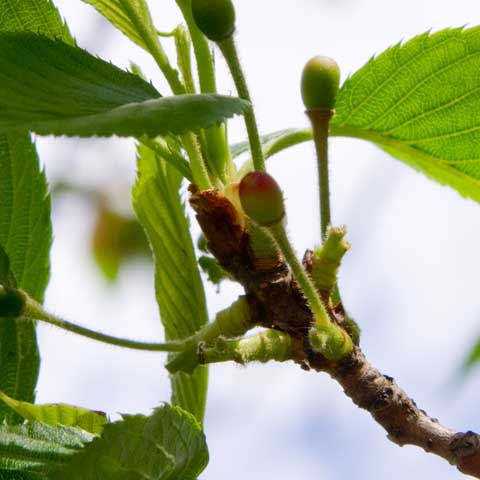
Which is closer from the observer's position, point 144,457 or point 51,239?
point 144,457

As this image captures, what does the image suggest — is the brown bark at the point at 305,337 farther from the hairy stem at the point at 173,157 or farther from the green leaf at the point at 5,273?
the green leaf at the point at 5,273

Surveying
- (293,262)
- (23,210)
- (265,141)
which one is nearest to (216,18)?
(293,262)

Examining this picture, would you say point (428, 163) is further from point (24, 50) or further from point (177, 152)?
point (24, 50)

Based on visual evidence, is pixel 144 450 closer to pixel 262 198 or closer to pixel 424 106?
pixel 262 198

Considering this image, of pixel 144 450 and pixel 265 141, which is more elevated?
pixel 265 141

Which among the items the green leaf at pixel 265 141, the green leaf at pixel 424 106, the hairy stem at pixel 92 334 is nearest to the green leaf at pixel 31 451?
the hairy stem at pixel 92 334

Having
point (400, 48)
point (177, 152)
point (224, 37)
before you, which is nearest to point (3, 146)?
point (177, 152)
